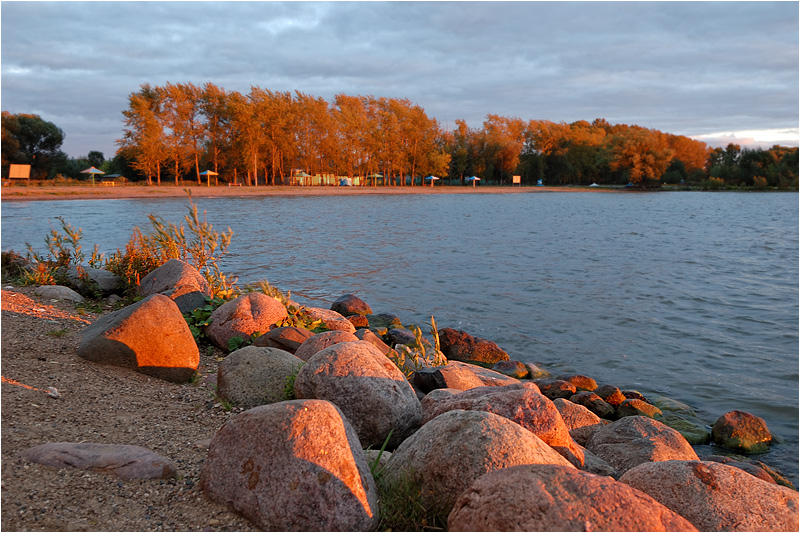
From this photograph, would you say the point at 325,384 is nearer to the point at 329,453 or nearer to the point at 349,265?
the point at 329,453

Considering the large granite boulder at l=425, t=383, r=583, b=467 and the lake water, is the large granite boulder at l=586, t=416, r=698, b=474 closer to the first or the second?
the large granite boulder at l=425, t=383, r=583, b=467

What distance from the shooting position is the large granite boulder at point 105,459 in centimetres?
323

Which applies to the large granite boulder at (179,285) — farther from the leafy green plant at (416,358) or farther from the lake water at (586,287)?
the lake water at (586,287)

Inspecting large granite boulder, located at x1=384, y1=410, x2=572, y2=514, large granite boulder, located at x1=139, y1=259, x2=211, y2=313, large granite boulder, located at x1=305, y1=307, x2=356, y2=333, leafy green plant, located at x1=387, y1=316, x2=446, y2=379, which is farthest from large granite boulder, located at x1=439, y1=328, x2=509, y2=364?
large granite boulder, located at x1=384, y1=410, x2=572, y2=514

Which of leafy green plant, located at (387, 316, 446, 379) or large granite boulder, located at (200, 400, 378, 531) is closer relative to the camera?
large granite boulder, located at (200, 400, 378, 531)

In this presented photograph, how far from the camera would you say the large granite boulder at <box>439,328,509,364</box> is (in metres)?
9.46

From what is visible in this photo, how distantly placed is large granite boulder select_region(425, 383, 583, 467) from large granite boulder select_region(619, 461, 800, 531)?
0.63 m

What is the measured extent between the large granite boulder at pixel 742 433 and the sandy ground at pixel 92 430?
5.83 m

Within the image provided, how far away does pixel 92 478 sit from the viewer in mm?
3176

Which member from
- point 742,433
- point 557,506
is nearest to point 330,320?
point 742,433

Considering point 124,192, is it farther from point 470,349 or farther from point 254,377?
point 254,377

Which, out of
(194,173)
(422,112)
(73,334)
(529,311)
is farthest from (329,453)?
(422,112)

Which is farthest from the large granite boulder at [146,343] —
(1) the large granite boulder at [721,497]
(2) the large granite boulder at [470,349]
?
(2) the large granite boulder at [470,349]

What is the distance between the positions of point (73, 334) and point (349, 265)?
41.0 ft
